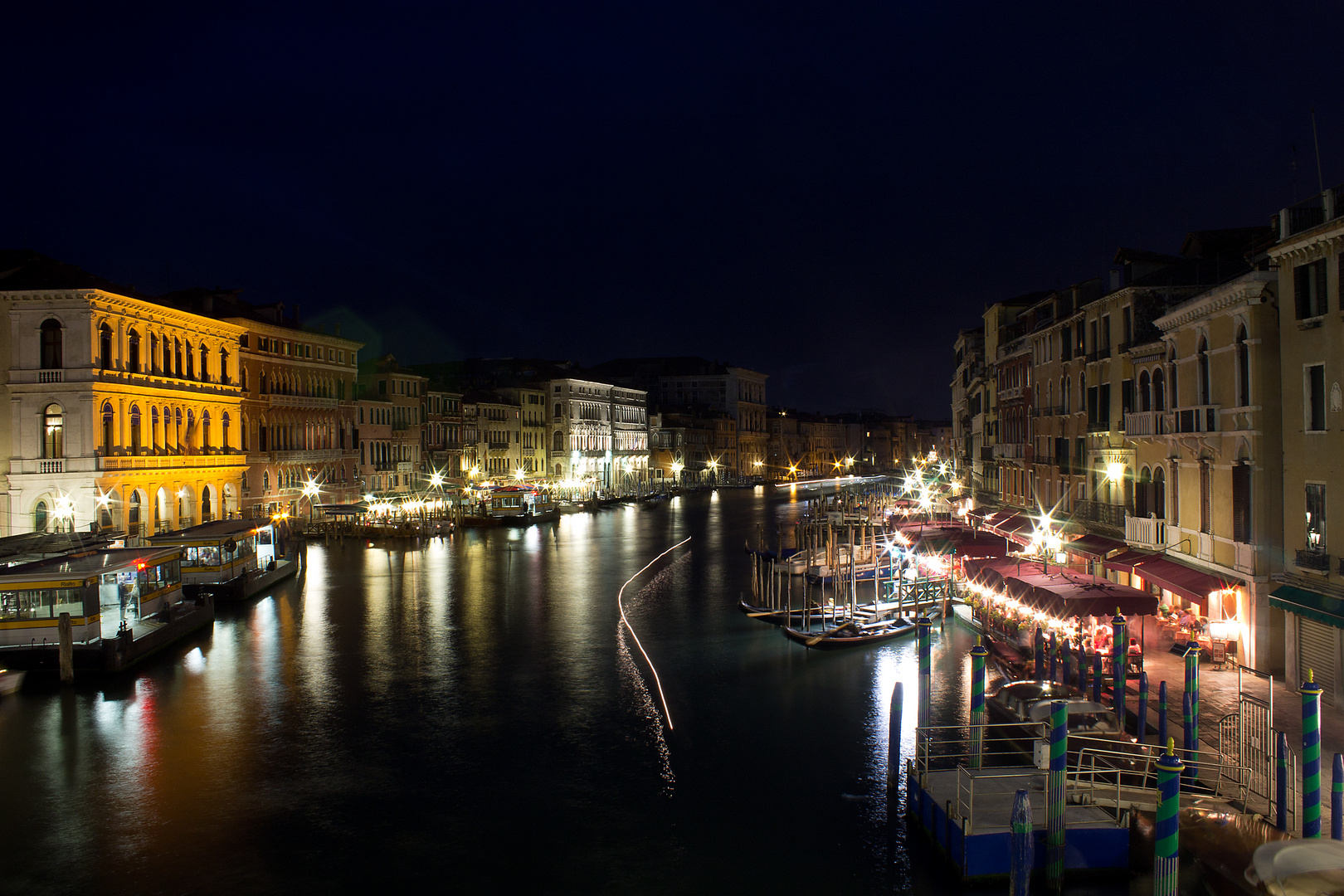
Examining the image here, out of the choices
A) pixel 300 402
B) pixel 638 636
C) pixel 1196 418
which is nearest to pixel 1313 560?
pixel 1196 418

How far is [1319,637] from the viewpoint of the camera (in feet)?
43.8

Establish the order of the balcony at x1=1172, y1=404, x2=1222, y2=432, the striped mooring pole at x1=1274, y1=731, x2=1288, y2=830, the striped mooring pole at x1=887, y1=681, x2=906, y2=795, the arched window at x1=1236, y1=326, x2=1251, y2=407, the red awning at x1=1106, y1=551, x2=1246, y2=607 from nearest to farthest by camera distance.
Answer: the striped mooring pole at x1=1274, y1=731, x2=1288, y2=830, the striped mooring pole at x1=887, y1=681, x2=906, y2=795, the arched window at x1=1236, y1=326, x2=1251, y2=407, the red awning at x1=1106, y1=551, x2=1246, y2=607, the balcony at x1=1172, y1=404, x2=1222, y2=432

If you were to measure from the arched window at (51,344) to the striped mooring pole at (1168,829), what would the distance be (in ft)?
107

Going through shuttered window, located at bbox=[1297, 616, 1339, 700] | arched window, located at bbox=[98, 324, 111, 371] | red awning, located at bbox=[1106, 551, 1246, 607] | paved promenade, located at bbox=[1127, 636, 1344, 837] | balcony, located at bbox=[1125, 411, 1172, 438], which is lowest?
paved promenade, located at bbox=[1127, 636, 1344, 837]

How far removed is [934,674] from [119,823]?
14.0 metres

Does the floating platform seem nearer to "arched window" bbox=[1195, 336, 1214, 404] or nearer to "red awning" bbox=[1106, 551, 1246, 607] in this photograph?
"red awning" bbox=[1106, 551, 1246, 607]

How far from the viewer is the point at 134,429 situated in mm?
31578

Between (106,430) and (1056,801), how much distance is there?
1215 inches

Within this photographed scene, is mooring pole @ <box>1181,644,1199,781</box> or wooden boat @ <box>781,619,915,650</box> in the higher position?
mooring pole @ <box>1181,644,1199,781</box>

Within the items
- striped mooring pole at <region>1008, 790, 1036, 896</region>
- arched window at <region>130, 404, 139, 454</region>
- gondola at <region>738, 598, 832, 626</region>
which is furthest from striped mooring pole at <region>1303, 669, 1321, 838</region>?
arched window at <region>130, 404, 139, 454</region>

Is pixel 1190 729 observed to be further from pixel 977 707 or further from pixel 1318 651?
pixel 1318 651

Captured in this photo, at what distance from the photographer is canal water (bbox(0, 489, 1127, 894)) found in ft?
35.2

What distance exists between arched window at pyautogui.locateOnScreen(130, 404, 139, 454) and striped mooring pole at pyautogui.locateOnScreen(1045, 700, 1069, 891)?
3109cm

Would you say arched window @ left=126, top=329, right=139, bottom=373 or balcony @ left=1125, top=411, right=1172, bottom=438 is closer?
balcony @ left=1125, top=411, right=1172, bottom=438
